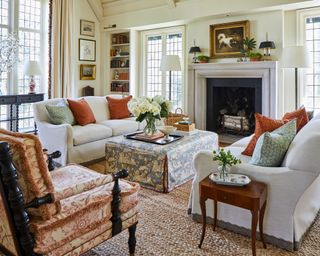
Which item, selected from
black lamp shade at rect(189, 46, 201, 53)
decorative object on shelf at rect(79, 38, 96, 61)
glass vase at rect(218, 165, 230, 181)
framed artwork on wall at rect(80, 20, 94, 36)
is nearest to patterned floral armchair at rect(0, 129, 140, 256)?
glass vase at rect(218, 165, 230, 181)

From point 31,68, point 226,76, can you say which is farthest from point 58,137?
point 226,76

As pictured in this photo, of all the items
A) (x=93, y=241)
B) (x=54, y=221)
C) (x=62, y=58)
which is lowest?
(x=93, y=241)

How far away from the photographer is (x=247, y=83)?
573cm

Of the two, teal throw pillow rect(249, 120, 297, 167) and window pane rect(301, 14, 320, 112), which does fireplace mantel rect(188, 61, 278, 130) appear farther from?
teal throw pillow rect(249, 120, 297, 167)

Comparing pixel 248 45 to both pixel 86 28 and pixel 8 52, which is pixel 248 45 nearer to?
pixel 86 28

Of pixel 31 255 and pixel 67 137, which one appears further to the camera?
pixel 67 137

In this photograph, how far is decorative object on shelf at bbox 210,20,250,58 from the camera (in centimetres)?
562

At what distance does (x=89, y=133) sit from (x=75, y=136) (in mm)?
261

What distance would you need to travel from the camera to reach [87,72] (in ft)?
24.0

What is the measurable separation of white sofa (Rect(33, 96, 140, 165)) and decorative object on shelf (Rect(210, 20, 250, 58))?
2.42m

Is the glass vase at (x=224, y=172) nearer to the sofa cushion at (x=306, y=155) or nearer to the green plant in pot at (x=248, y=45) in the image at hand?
the sofa cushion at (x=306, y=155)

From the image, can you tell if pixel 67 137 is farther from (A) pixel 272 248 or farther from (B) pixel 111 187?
(A) pixel 272 248

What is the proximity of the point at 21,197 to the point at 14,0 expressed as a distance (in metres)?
5.85

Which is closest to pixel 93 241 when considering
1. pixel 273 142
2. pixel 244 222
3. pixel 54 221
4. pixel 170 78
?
pixel 54 221
